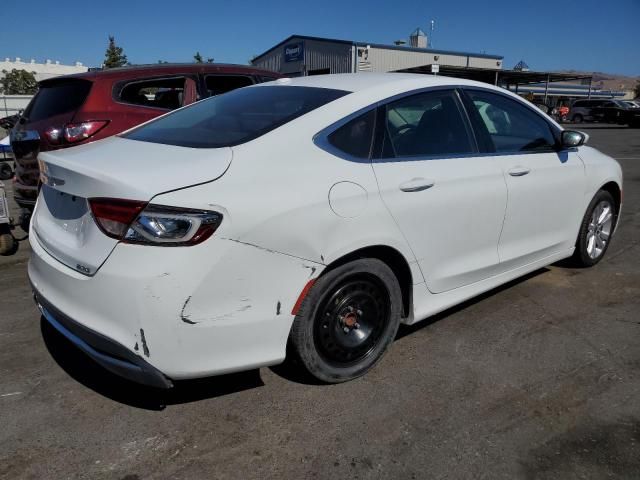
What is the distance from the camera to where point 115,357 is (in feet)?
7.64

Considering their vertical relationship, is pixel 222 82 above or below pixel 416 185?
above

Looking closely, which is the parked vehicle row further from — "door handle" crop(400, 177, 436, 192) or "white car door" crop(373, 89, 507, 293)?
"door handle" crop(400, 177, 436, 192)

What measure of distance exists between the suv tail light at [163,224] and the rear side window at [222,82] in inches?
168

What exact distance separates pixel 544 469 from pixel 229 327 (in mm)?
1461

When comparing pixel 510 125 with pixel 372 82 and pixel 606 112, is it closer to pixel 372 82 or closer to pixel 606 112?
pixel 372 82

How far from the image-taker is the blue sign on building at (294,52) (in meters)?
35.0

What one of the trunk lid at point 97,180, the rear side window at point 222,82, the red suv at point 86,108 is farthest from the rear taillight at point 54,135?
the trunk lid at point 97,180

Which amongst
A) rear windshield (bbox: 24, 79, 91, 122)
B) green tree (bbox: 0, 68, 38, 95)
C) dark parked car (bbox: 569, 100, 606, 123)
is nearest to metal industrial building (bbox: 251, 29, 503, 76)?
dark parked car (bbox: 569, 100, 606, 123)

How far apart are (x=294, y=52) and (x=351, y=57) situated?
7.05 m

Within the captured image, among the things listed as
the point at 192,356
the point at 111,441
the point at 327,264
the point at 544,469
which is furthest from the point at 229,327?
the point at 544,469

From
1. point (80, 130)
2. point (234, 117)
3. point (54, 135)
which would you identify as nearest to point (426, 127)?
point (234, 117)

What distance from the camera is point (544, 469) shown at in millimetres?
2287

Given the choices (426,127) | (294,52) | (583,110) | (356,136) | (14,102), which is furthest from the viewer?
(583,110)

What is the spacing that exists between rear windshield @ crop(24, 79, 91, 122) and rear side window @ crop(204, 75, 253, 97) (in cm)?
143
